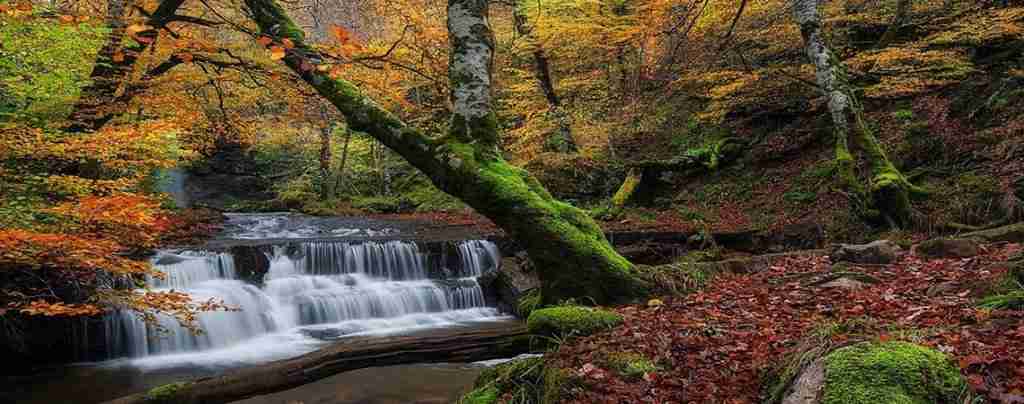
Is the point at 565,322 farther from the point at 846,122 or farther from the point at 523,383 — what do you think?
the point at 846,122

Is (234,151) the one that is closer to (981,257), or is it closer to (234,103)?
(234,103)

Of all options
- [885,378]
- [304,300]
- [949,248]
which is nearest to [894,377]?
[885,378]

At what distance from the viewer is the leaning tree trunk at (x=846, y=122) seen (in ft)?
28.9

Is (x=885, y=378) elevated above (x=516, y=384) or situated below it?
above

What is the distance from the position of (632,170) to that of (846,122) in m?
8.01

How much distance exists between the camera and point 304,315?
1059 cm

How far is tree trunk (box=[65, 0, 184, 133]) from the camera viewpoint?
7873 mm

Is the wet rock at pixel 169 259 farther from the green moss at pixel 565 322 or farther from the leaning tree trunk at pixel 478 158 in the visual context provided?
the green moss at pixel 565 322

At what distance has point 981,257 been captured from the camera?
5582mm

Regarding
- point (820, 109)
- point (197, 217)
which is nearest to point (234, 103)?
point (197, 217)

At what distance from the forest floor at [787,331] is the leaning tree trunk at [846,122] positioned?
3242 mm

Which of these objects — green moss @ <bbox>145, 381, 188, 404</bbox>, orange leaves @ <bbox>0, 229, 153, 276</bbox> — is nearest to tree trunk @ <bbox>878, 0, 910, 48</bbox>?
green moss @ <bbox>145, 381, 188, 404</bbox>

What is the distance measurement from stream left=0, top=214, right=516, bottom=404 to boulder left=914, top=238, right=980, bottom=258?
533 centimetres

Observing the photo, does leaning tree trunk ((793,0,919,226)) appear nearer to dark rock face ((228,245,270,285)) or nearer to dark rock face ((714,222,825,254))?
dark rock face ((714,222,825,254))
